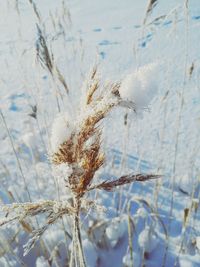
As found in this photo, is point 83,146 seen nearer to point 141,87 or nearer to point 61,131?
point 61,131

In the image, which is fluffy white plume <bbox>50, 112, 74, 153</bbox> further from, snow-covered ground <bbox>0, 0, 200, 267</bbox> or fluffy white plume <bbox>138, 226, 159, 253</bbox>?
fluffy white plume <bbox>138, 226, 159, 253</bbox>

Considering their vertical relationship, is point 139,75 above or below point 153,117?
above

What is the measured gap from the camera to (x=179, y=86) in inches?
157

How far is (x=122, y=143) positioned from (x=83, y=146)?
260cm

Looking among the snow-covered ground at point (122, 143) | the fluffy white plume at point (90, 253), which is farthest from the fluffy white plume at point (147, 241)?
the fluffy white plume at point (90, 253)

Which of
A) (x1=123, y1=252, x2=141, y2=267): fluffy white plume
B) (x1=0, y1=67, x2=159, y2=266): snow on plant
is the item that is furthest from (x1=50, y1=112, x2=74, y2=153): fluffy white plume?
(x1=123, y1=252, x2=141, y2=267): fluffy white plume

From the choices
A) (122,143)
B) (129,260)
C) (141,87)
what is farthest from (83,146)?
(122,143)

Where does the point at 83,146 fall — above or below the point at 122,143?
above

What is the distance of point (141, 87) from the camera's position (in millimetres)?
708

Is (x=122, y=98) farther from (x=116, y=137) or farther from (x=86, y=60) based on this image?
(x=86, y=60)

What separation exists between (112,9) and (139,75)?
722 centimetres

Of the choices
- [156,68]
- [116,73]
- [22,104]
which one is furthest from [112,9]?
[156,68]

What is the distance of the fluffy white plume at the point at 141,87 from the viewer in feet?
2.23

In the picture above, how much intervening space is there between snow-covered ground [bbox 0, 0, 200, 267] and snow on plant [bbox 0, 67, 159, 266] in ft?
0.04
